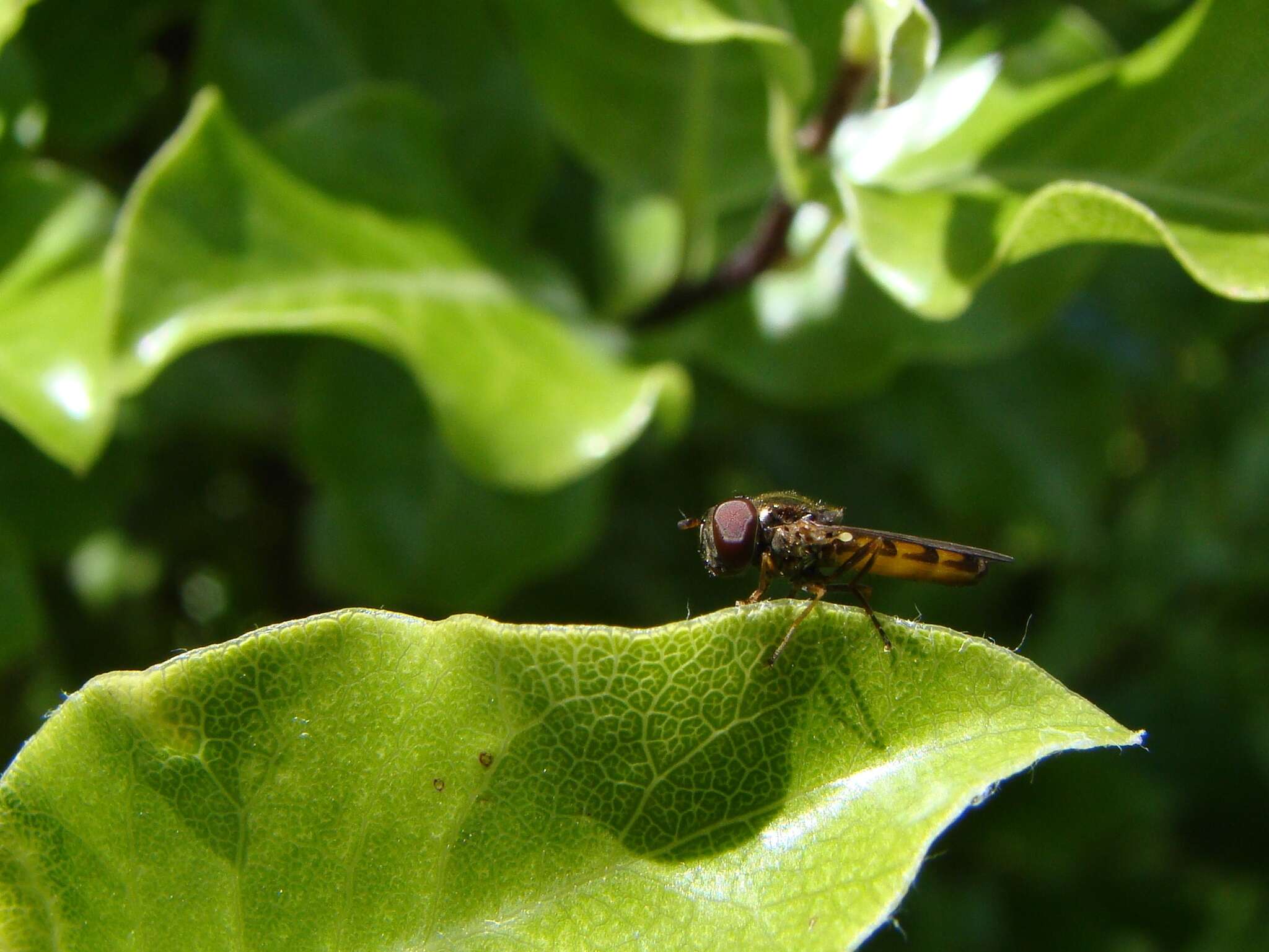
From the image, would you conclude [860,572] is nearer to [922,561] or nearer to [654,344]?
[922,561]

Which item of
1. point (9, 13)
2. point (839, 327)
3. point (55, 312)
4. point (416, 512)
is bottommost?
point (416, 512)

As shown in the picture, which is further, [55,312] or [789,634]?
[55,312]

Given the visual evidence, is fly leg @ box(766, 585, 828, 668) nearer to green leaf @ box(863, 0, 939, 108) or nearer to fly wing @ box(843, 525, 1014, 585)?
fly wing @ box(843, 525, 1014, 585)

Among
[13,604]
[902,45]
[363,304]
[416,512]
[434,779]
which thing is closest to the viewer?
[434,779]

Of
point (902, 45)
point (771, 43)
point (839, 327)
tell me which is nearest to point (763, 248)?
point (839, 327)

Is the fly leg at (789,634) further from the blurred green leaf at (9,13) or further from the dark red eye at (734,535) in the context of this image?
the blurred green leaf at (9,13)

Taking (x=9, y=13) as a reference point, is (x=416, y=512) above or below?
below
